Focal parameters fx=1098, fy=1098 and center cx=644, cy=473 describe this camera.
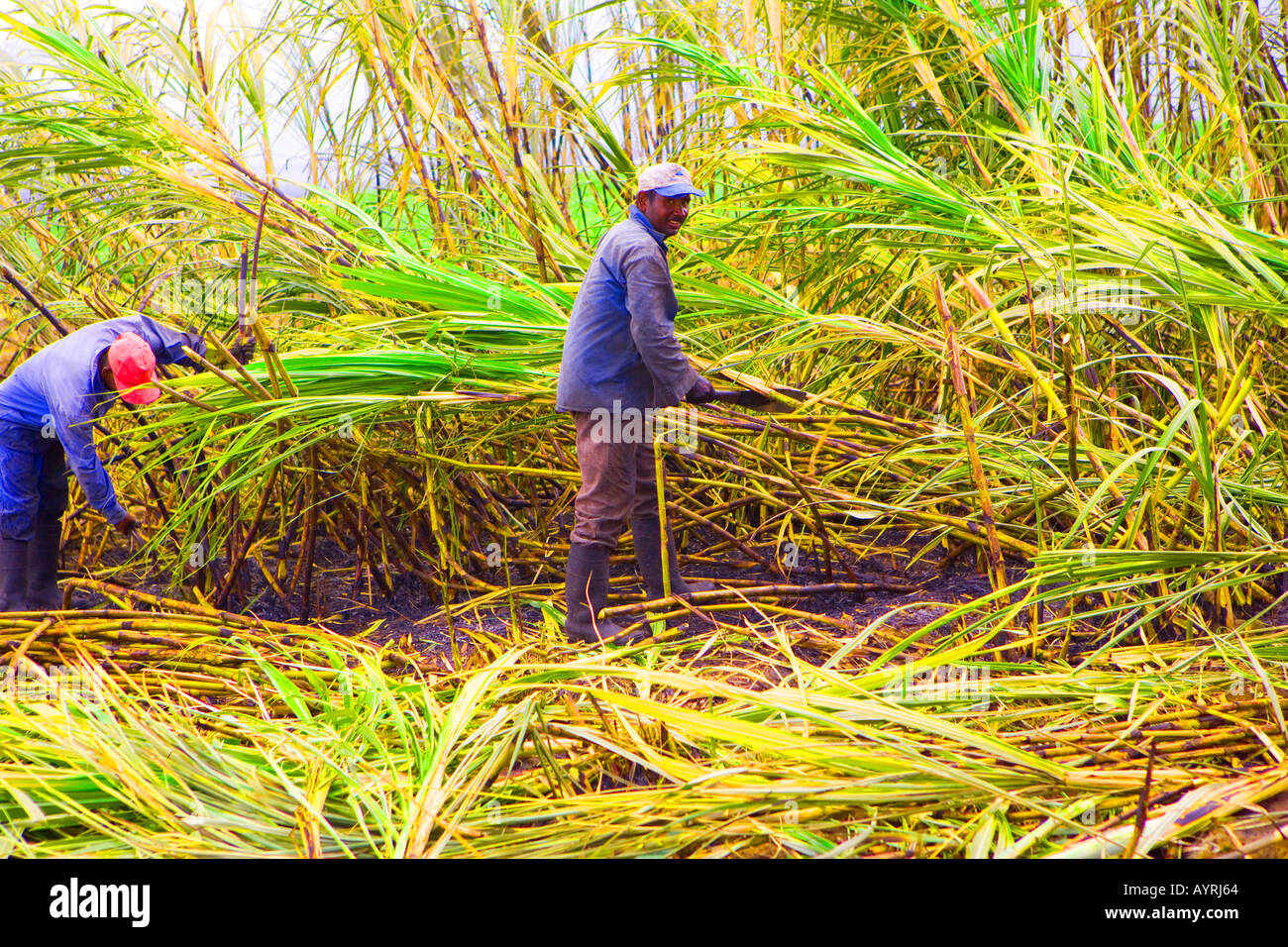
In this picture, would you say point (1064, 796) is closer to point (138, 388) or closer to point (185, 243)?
point (138, 388)

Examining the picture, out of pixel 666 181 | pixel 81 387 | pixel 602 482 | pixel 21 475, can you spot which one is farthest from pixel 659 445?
pixel 21 475

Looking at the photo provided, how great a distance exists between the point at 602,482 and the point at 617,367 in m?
0.34

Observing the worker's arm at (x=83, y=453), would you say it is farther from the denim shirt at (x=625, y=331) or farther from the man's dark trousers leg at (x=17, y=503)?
the denim shirt at (x=625, y=331)

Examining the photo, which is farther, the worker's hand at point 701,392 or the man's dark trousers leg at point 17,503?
the man's dark trousers leg at point 17,503

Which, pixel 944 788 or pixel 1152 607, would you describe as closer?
pixel 944 788

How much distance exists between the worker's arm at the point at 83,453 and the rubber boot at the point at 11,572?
1.63 ft

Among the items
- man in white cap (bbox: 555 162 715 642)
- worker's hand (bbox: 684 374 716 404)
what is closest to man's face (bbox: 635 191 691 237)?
man in white cap (bbox: 555 162 715 642)

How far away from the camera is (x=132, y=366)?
3098 mm

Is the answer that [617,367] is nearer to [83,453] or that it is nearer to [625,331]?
[625,331]

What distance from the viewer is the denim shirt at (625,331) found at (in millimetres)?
2998

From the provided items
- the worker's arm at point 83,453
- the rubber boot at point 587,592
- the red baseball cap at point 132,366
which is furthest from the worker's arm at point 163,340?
the rubber boot at point 587,592

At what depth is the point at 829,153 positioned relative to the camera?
304 cm
